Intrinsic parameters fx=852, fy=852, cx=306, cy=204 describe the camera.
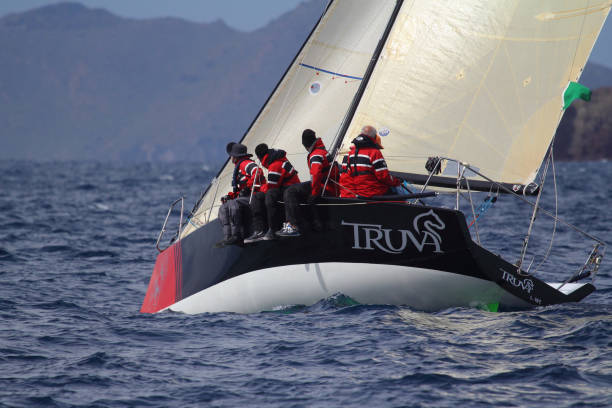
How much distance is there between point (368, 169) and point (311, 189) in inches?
27.6

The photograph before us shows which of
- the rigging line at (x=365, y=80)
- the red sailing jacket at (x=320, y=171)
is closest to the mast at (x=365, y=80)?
the rigging line at (x=365, y=80)

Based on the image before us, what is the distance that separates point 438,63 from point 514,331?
3831mm

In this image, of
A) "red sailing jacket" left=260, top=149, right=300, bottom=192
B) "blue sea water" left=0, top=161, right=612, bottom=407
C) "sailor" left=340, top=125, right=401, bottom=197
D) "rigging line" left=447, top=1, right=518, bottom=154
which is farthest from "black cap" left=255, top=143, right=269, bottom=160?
"rigging line" left=447, top=1, right=518, bottom=154

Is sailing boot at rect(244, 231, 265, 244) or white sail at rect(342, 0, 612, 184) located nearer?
sailing boot at rect(244, 231, 265, 244)

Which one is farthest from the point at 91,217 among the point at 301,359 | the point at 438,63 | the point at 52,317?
the point at 301,359

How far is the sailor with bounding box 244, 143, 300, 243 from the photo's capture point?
9914 mm

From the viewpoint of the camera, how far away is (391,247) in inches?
377

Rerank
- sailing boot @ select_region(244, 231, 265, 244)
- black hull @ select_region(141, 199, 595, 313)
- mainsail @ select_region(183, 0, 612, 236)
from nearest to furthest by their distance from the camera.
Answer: black hull @ select_region(141, 199, 595, 313)
sailing boot @ select_region(244, 231, 265, 244)
mainsail @ select_region(183, 0, 612, 236)

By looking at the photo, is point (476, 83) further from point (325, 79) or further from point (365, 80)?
point (325, 79)

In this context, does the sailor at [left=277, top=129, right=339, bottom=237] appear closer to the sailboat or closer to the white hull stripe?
the sailboat

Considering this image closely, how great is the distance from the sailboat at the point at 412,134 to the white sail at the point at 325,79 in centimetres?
2

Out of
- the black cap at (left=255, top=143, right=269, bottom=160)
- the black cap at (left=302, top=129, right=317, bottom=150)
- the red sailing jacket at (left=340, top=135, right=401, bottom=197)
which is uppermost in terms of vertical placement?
the black cap at (left=302, top=129, right=317, bottom=150)

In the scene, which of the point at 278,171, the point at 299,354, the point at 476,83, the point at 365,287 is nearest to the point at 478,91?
the point at 476,83

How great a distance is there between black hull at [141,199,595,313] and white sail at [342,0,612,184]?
1.79 metres
